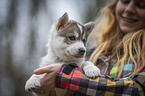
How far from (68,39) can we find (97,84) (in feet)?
2.22

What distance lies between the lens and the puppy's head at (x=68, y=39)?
1564mm

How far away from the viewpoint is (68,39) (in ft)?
5.40

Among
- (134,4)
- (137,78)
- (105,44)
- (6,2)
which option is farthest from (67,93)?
(6,2)

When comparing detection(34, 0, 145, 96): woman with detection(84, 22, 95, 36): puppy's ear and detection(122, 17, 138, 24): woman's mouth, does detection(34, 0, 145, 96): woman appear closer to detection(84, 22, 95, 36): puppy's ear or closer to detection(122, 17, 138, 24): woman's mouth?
detection(122, 17, 138, 24): woman's mouth

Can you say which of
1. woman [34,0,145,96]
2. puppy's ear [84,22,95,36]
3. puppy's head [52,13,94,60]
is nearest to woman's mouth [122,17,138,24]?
woman [34,0,145,96]

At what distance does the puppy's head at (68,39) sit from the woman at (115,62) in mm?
250

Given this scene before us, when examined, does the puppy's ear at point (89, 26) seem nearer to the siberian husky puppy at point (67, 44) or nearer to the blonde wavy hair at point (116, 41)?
the siberian husky puppy at point (67, 44)

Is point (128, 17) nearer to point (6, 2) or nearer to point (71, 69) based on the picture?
point (71, 69)

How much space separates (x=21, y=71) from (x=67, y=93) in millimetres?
3905

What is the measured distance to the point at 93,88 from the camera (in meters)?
1.21

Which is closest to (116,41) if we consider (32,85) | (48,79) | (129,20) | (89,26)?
(129,20)

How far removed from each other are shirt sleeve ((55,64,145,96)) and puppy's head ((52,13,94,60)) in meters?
0.32

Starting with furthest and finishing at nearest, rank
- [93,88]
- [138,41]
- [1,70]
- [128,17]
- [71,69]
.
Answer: [1,70]
[128,17]
[138,41]
[71,69]
[93,88]

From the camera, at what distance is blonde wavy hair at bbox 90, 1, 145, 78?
5.36 feet
